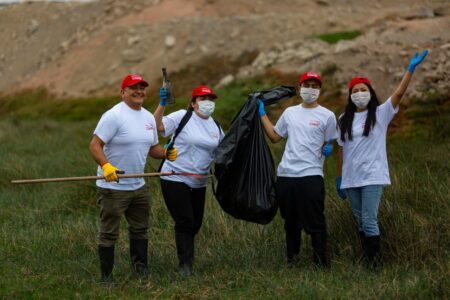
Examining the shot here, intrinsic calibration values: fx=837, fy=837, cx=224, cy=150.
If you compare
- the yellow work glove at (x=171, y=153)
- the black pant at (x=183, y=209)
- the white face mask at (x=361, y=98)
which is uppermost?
the white face mask at (x=361, y=98)

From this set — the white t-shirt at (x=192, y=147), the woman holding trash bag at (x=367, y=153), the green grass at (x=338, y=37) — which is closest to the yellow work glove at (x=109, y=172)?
the white t-shirt at (x=192, y=147)

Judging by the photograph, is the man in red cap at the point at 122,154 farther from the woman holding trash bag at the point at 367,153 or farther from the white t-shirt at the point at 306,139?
the woman holding trash bag at the point at 367,153

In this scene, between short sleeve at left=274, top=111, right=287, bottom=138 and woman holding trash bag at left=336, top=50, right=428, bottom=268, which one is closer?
woman holding trash bag at left=336, top=50, right=428, bottom=268

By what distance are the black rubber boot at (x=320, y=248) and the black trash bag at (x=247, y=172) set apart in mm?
408

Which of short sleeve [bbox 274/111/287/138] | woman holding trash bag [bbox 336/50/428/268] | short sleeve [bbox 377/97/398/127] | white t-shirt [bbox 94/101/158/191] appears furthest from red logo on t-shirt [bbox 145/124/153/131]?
short sleeve [bbox 377/97/398/127]

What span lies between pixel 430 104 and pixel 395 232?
→ 337 inches

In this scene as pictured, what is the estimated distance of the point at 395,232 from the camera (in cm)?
705

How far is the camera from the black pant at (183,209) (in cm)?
704

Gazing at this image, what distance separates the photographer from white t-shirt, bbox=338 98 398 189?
6773 millimetres

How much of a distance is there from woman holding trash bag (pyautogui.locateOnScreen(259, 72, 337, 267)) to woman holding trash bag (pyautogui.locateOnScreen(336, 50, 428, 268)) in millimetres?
169

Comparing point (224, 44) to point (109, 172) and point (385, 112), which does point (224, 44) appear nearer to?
point (385, 112)

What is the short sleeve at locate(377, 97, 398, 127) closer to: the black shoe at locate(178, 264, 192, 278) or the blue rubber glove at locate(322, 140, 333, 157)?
the blue rubber glove at locate(322, 140, 333, 157)

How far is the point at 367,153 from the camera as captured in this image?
6797mm

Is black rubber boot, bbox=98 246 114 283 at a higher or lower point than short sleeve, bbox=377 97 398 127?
lower
